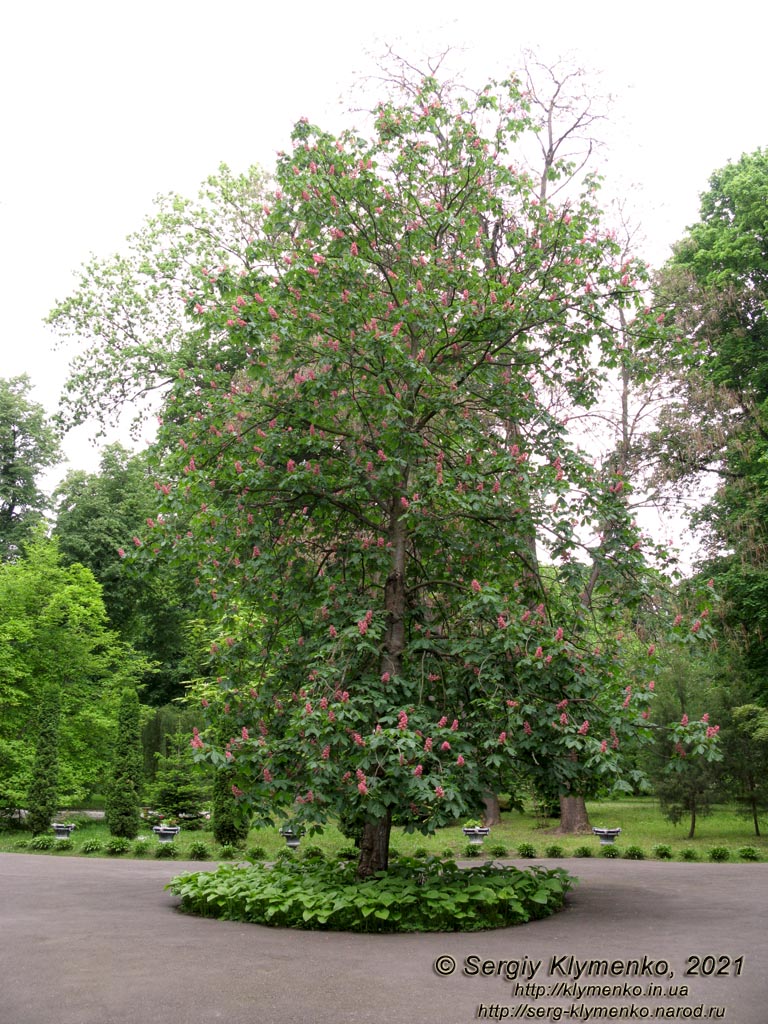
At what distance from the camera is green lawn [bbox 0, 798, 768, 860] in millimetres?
15312

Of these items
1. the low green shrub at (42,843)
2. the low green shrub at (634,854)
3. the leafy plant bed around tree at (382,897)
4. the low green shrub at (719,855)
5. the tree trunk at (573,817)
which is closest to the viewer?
the leafy plant bed around tree at (382,897)

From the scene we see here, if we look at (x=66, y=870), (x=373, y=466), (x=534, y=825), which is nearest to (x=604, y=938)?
(x=373, y=466)

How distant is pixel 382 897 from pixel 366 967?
1.65m

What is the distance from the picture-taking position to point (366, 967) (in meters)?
6.54

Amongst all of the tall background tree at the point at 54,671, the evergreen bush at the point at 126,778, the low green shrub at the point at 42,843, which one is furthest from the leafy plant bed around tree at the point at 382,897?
the tall background tree at the point at 54,671

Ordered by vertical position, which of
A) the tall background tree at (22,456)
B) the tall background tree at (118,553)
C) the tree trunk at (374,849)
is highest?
the tall background tree at (22,456)

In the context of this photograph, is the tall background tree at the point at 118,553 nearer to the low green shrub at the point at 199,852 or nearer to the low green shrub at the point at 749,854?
the low green shrub at the point at 199,852

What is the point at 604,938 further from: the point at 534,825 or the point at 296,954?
the point at 534,825

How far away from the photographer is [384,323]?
938 centimetres

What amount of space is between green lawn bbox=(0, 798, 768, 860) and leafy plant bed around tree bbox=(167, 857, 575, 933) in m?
3.28

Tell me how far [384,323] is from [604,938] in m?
6.49

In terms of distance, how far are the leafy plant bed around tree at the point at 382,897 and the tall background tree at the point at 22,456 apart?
2816 centimetres

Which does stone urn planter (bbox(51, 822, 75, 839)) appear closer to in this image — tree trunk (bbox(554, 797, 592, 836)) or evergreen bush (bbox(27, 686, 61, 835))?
evergreen bush (bbox(27, 686, 61, 835))

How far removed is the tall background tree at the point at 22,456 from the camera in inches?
1379
